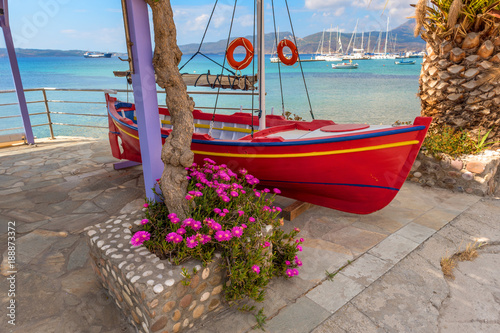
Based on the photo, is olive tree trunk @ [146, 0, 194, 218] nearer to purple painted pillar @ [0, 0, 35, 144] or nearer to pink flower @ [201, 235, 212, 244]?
pink flower @ [201, 235, 212, 244]

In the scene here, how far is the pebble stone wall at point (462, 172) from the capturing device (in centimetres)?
438

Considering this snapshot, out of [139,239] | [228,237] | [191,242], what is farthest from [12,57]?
[228,237]

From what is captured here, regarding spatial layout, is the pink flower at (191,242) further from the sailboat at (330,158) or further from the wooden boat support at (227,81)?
the wooden boat support at (227,81)

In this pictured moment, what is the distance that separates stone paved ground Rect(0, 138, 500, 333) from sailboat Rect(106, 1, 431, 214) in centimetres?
42

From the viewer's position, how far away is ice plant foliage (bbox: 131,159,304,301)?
2.21 metres

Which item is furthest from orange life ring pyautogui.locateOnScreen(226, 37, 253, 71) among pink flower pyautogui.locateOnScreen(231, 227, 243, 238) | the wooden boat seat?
pink flower pyautogui.locateOnScreen(231, 227, 243, 238)

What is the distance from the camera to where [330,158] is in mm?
3312

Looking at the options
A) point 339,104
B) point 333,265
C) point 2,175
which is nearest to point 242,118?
point 333,265

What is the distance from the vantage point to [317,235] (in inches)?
136

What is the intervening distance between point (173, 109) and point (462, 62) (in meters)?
4.58

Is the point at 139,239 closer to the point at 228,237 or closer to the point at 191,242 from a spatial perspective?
the point at 191,242

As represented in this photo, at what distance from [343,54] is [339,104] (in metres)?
75.2

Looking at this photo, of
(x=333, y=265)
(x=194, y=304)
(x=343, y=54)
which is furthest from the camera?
(x=343, y=54)

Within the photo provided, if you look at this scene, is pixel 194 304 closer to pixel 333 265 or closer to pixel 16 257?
pixel 333 265
